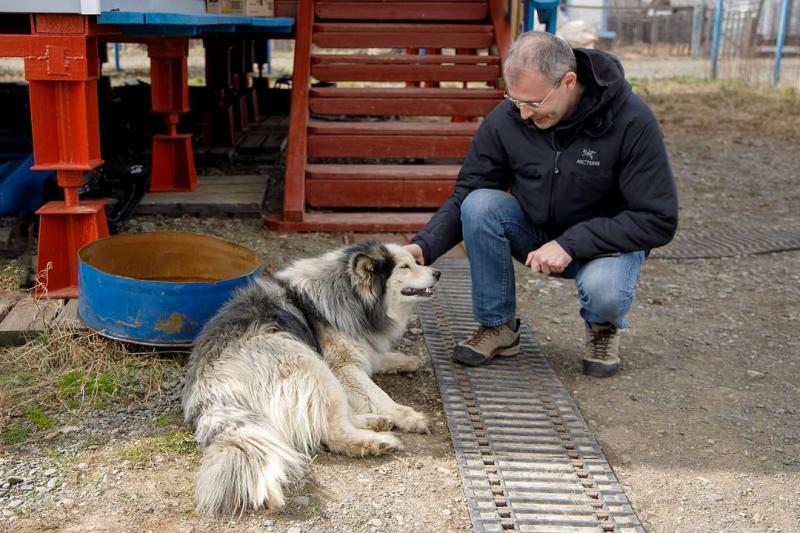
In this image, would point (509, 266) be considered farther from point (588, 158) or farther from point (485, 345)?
point (588, 158)

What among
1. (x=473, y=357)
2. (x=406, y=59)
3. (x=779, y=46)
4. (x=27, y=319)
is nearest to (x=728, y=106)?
(x=779, y=46)

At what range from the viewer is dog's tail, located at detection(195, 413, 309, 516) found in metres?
2.58

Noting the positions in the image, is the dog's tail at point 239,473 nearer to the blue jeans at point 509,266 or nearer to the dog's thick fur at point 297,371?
the dog's thick fur at point 297,371

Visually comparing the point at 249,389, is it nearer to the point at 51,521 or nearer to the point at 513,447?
the point at 51,521

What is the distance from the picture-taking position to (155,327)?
3693 millimetres

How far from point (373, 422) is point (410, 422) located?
15 centimetres

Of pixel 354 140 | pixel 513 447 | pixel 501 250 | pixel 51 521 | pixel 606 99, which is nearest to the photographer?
pixel 51 521

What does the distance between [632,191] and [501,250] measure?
64 cm

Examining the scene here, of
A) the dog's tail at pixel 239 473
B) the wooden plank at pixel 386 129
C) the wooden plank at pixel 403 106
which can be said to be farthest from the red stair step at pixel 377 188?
the dog's tail at pixel 239 473

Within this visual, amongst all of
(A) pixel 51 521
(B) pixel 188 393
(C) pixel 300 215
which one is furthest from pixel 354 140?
(A) pixel 51 521

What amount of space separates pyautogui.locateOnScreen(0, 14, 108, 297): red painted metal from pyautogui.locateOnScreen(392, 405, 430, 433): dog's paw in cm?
205

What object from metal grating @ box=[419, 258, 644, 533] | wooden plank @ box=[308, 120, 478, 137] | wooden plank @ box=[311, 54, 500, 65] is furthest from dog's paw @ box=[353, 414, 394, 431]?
wooden plank @ box=[311, 54, 500, 65]

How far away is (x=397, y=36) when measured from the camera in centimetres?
739

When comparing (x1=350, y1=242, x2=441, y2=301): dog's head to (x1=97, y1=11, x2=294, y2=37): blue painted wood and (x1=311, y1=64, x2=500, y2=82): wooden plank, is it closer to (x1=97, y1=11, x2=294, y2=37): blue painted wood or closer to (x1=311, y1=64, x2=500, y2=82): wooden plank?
(x1=97, y1=11, x2=294, y2=37): blue painted wood
